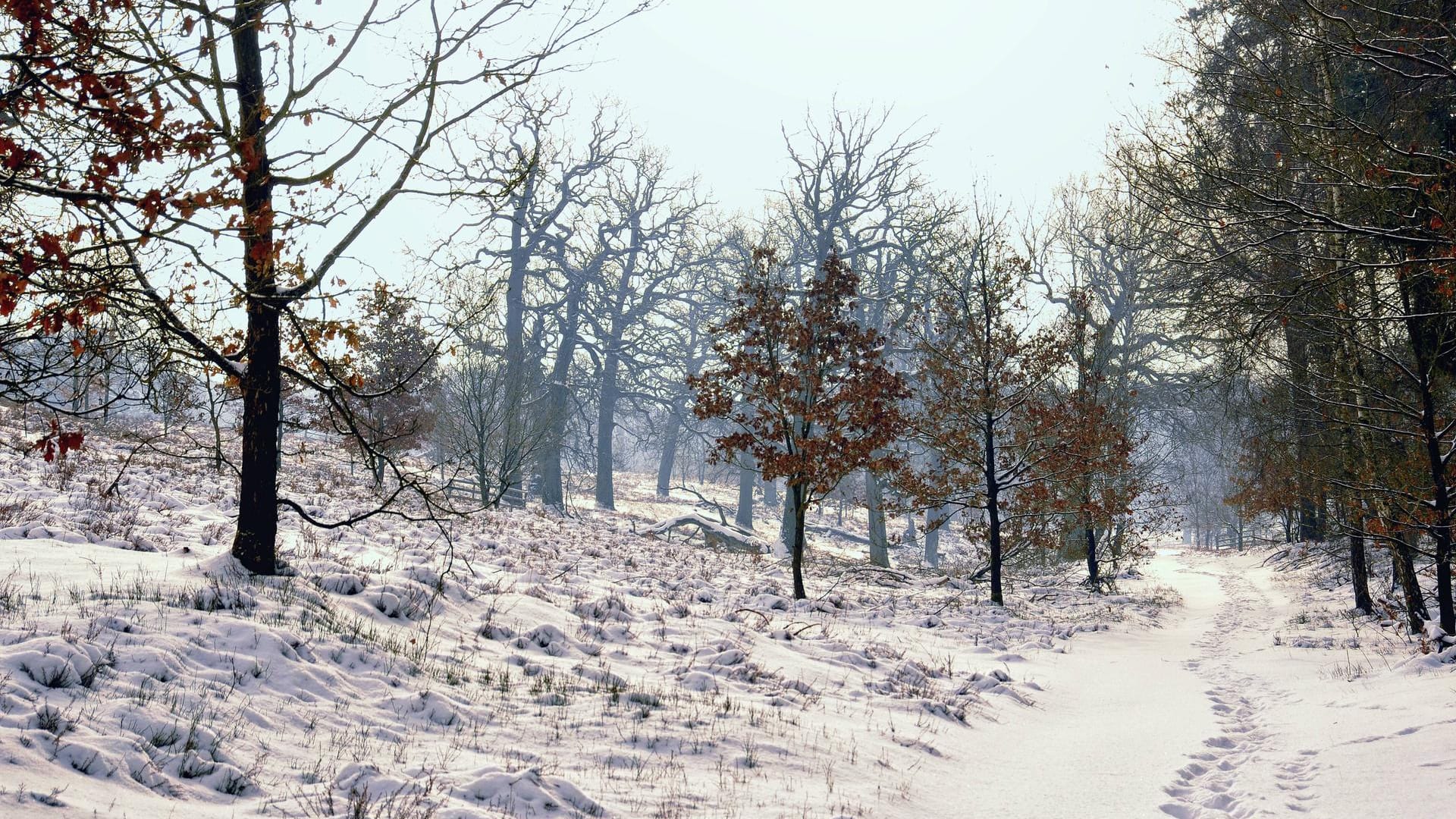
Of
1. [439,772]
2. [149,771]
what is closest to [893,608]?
[439,772]

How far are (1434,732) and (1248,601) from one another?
14.7 metres

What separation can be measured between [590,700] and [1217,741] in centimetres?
513

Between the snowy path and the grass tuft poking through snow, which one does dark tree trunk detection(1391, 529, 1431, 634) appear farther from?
the grass tuft poking through snow

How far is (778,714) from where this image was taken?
6.56 m

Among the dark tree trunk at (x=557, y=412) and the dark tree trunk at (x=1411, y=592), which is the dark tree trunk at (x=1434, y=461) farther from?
the dark tree trunk at (x=557, y=412)

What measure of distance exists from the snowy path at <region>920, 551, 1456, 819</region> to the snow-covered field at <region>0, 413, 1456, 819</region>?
0.11ft

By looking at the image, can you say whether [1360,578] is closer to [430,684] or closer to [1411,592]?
[1411,592]

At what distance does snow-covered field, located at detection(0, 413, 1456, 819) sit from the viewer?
14.5 ft

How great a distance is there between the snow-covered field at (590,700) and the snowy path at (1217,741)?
0.11ft

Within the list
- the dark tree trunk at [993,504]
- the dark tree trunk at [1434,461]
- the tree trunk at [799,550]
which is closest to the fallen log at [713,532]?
the dark tree trunk at [993,504]

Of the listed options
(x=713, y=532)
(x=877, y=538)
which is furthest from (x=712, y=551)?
(x=877, y=538)

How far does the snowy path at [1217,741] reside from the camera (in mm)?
5090

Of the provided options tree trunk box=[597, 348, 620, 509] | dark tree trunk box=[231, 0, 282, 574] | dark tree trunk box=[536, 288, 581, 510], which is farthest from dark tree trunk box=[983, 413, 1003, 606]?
tree trunk box=[597, 348, 620, 509]

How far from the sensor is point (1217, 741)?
21.8 ft
